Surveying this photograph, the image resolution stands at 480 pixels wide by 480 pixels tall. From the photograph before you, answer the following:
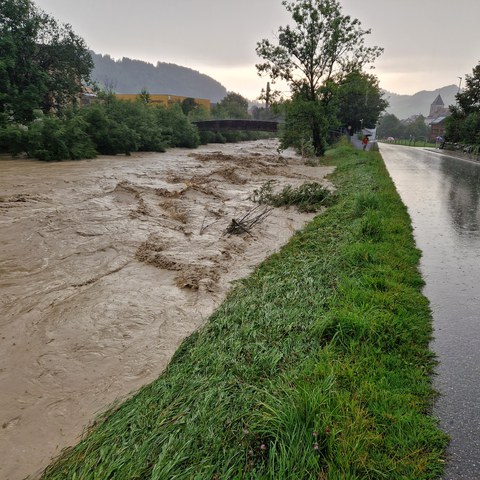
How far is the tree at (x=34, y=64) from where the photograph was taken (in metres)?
30.5

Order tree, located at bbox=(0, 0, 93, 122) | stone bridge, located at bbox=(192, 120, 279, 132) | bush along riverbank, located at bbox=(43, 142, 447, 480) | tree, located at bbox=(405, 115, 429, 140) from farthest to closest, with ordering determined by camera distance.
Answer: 1. tree, located at bbox=(405, 115, 429, 140)
2. stone bridge, located at bbox=(192, 120, 279, 132)
3. tree, located at bbox=(0, 0, 93, 122)
4. bush along riverbank, located at bbox=(43, 142, 447, 480)

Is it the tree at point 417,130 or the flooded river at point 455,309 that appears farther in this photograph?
the tree at point 417,130

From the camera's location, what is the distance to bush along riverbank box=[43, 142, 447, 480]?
103 inches

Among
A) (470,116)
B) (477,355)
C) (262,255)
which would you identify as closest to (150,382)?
(477,355)

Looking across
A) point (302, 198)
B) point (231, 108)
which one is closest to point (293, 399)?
point (302, 198)

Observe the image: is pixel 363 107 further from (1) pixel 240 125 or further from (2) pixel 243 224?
(2) pixel 243 224

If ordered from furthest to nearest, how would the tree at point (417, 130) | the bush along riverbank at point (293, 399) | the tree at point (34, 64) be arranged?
the tree at point (417, 130) < the tree at point (34, 64) < the bush along riverbank at point (293, 399)

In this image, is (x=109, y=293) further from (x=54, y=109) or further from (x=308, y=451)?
(x=54, y=109)

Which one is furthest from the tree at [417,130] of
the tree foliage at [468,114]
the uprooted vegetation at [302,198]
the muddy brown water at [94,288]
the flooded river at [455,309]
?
the muddy brown water at [94,288]

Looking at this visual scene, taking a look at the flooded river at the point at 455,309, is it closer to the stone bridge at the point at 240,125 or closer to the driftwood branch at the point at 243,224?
the driftwood branch at the point at 243,224

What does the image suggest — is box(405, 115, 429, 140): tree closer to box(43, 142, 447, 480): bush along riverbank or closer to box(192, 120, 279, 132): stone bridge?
box(192, 120, 279, 132): stone bridge

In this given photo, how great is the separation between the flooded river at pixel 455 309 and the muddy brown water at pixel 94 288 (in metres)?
3.08

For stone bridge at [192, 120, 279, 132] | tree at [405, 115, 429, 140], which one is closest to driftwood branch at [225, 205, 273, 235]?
stone bridge at [192, 120, 279, 132]

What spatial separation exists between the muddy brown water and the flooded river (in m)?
3.08
